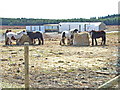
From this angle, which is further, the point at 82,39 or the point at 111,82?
the point at 82,39

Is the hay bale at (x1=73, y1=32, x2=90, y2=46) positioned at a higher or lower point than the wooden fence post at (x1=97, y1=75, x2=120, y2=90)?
higher

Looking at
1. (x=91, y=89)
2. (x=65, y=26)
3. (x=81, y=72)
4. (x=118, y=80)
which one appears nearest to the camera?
(x=118, y=80)

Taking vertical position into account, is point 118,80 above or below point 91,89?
above

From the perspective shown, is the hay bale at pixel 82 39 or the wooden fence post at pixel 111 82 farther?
the hay bale at pixel 82 39

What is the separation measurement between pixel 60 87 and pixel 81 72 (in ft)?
6.17

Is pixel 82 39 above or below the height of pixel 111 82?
above

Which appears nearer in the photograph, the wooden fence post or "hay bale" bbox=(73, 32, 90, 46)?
the wooden fence post

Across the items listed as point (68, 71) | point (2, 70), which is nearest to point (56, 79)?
point (68, 71)

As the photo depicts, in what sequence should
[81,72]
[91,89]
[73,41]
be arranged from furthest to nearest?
[73,41] < [81,72] < [91,89]

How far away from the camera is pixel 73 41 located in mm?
18625

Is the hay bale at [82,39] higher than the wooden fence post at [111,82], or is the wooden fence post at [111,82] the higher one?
the hay bale at [82,39]

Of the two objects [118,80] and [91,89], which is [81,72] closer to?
[91,89]

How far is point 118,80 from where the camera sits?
175 inches

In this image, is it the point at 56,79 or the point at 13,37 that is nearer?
Answer: the point at 56,79
